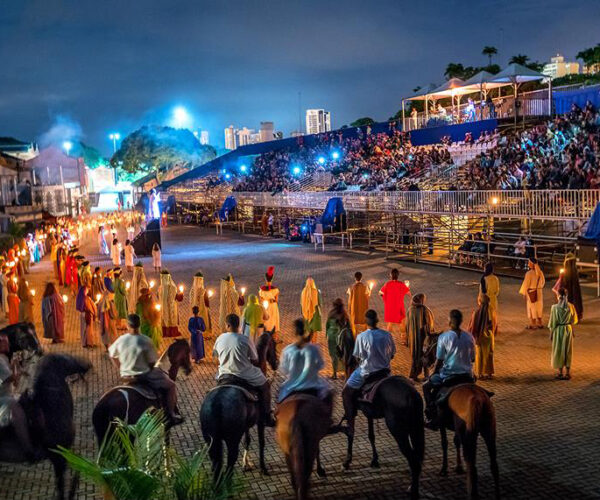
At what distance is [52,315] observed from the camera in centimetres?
1381

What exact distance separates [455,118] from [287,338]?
24.9m

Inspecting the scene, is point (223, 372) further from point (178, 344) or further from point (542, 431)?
point (542, 431)

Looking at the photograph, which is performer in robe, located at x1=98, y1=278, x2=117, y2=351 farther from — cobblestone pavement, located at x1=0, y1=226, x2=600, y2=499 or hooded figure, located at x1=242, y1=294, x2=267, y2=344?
hooded figure, located at x1=242, y1=294, x2=267, y2=344

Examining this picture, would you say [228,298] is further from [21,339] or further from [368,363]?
[368,363]

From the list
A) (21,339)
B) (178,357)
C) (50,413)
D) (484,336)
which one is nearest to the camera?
(50,413)

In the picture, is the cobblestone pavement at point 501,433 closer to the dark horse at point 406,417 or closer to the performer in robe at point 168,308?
the dark horse at point 406,417

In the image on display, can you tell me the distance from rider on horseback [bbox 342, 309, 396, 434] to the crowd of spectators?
14.7 metres

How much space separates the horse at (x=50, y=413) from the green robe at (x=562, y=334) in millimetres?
7264

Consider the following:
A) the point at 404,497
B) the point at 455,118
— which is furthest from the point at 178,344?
the point at 455,118

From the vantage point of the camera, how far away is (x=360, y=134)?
42.4 meters

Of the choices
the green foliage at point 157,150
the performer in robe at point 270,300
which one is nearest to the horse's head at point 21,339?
the performer in robe at point 270,300

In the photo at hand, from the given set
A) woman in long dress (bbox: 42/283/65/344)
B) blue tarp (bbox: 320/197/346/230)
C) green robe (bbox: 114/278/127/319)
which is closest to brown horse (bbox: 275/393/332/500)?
green robe (bbox: 114/278/127/319)

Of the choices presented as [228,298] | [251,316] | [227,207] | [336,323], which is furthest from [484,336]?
[227,207]

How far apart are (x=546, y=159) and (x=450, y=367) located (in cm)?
1852
